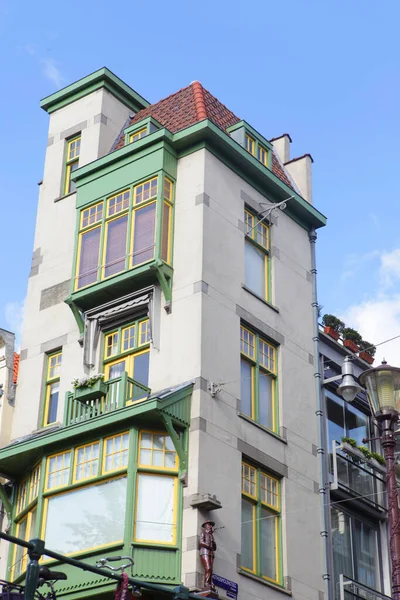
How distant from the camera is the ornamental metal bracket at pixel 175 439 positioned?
81.9 feet

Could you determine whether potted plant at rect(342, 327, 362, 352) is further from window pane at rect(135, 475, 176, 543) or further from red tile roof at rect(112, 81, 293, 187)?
window pane at rect(135, 475, 176, 543)

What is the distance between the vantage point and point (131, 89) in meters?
35.2

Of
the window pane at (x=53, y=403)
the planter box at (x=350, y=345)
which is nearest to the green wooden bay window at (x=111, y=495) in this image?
the window pane at (x=53, y=403)

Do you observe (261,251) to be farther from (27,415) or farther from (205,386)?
(27,415)

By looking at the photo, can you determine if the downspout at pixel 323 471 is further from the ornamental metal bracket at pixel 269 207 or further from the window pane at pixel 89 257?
the window pane at pixel 89 257

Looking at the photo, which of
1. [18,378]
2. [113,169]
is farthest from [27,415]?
[113,169]

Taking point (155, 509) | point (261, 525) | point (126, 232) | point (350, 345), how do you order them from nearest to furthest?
point (155, 509) < point (261, 525) < point (126, 232) < point (350, 345)

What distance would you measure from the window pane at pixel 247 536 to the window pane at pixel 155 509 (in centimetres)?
224

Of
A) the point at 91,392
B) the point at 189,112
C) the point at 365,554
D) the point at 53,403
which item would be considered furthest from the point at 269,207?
the point at 365,554

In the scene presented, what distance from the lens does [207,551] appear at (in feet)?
78.1

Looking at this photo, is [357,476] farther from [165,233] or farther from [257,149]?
[257,149]

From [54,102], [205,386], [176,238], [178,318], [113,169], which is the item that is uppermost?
[54,102]

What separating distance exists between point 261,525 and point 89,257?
9.34 m

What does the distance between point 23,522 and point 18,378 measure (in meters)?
4.82
